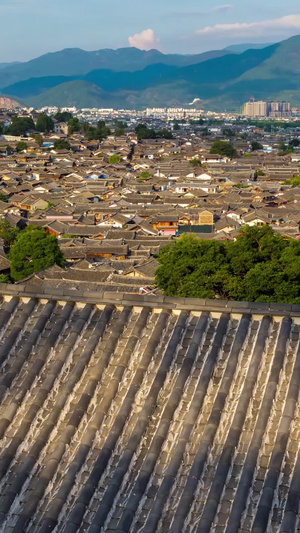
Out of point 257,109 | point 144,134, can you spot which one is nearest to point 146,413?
point 144,134

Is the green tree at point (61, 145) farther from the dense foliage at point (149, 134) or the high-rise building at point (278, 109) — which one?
the high-rise building at point (278, 109)

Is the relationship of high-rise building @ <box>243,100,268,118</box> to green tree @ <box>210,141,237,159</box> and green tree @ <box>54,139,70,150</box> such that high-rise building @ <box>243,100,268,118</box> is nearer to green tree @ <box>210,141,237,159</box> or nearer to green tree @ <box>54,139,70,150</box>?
green tree @ <box>210,141,237,159</box>

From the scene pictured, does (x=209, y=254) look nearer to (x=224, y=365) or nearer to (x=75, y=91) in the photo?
(x=224, y=365)

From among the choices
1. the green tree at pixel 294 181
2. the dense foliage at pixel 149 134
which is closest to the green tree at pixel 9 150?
the dense foliage at pixel 149 134

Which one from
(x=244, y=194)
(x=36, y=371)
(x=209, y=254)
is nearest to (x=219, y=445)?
(x=36, y=371)

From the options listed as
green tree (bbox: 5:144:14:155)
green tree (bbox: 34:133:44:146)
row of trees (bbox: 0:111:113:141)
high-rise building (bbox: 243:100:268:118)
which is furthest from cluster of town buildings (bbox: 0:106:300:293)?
high-rise building (bbox: 243:100:268:118)

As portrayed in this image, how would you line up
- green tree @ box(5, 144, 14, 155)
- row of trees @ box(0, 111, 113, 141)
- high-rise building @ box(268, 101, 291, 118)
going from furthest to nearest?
high-rise building @ box(268, 101, 291, 118), row of trees @ box(0, 111, 113, 141), green tree @ box(5, 144, 14, 155)
